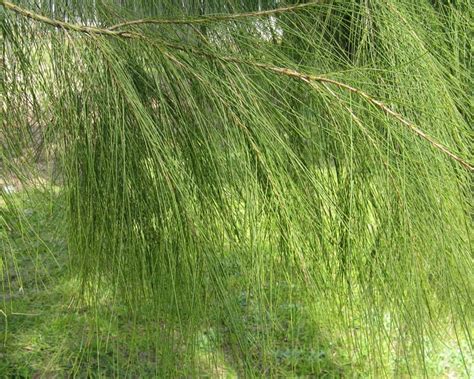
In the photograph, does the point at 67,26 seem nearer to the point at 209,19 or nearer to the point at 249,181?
the point at 209,19

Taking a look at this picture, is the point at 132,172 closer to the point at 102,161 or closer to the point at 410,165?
the point at 102,161

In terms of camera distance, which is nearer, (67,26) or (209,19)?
(67,26)

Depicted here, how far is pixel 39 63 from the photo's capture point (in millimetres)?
987

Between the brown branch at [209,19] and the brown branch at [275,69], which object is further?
the brown branch at [209,19]

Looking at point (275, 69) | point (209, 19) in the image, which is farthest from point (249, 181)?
point (209, 19)

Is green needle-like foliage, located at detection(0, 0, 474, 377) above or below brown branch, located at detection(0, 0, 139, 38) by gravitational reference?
below

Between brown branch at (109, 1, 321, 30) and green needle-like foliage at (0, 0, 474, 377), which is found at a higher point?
brown branch at (109, 1, 321, 30)

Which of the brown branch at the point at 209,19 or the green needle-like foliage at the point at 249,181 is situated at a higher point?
the brown branch at the point at 209,19

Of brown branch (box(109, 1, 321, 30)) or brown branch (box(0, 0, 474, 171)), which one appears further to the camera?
brown branch (box(109, 1, 321, 30))

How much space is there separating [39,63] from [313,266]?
622mm

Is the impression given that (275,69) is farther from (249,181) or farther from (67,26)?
(67,26)

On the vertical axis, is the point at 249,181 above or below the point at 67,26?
below

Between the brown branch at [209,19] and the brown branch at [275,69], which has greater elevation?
the brown branch at [209,19]

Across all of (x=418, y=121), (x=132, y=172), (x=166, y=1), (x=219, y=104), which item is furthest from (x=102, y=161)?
(x=166, y=1)
